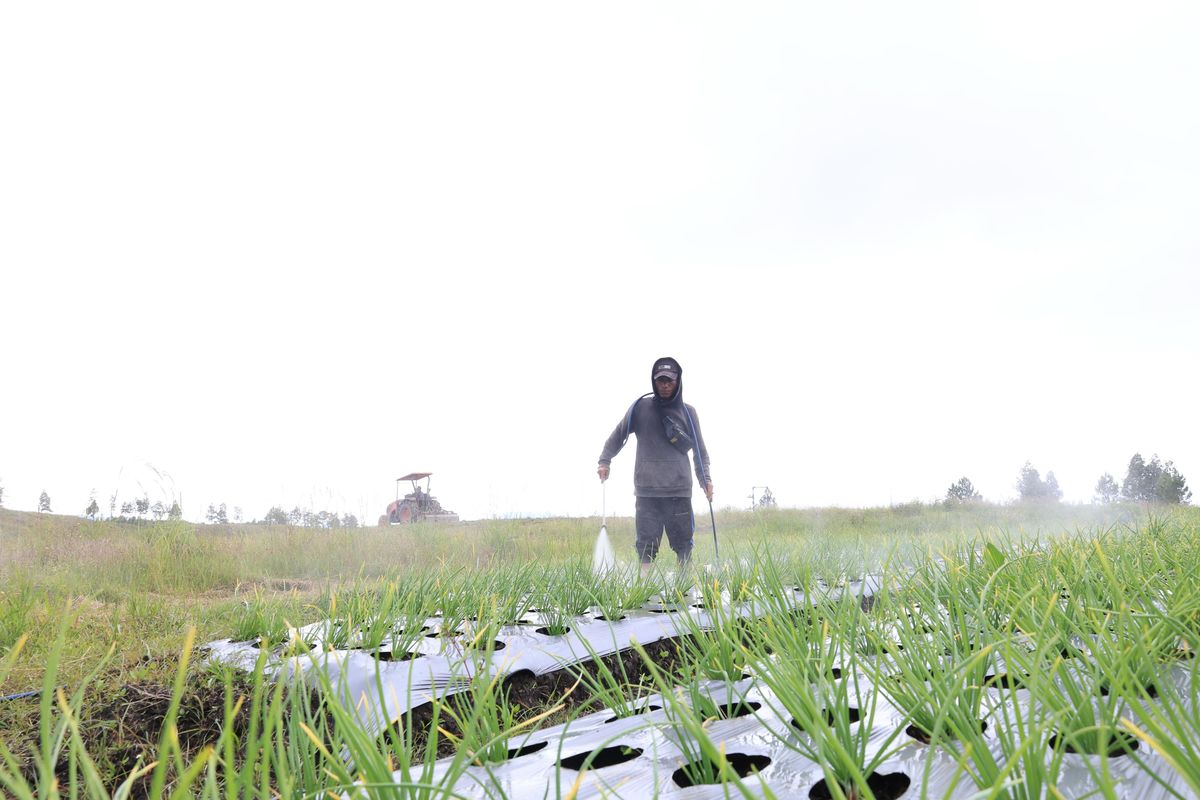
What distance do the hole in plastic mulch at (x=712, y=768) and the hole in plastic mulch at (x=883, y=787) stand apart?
12 centimetres

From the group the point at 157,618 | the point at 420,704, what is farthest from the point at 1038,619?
the point at 157,618

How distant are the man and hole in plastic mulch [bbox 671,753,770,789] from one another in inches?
183

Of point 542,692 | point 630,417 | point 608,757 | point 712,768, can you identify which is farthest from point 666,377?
point 712,768

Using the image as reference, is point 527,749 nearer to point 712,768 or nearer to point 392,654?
point 712,768

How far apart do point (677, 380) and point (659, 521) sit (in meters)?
1.24

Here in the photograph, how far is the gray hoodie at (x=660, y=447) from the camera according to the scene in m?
6.29

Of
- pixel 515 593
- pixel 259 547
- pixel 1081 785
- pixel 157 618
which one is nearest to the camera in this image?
pixel 1081 785

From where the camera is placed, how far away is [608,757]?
1788 millimetres

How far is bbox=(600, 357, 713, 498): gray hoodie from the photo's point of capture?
6289mm

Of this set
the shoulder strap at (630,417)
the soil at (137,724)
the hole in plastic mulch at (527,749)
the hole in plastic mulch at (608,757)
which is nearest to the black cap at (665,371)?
the shoulder strap at (630,417)

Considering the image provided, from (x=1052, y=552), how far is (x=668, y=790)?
212cm

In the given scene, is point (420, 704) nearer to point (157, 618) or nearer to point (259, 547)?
point (157, 618)

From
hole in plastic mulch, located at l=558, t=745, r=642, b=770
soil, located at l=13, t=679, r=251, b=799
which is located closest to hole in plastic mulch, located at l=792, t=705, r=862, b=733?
hole in plastic mulch, located at l=558, t=745, r=642, b=770

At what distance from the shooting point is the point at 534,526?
10695 mm
